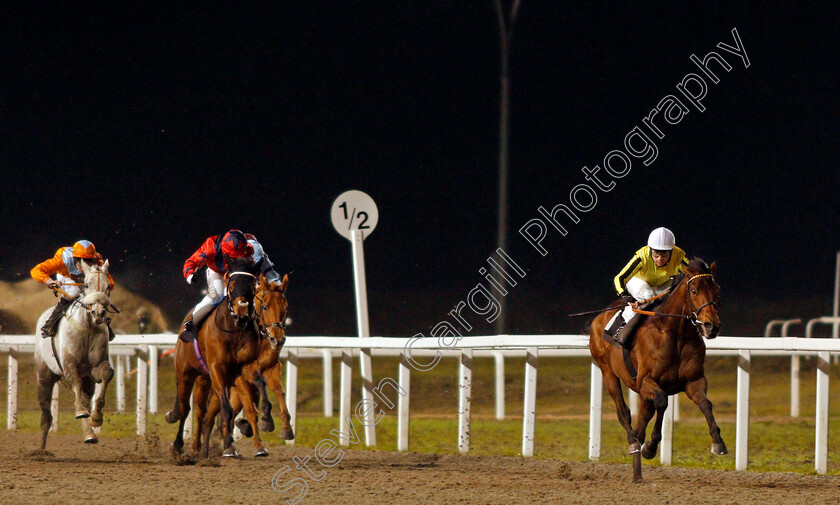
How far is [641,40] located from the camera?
2038 cm

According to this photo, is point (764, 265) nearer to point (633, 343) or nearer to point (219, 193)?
point (219, 193)

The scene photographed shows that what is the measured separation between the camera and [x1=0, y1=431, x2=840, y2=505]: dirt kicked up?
609cm

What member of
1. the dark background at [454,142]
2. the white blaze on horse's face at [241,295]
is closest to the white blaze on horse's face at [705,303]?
the white blaze on horse's face at [241,295]

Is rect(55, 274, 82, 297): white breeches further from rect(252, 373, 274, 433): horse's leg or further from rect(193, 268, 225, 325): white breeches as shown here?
rect(252, 373, 274, 433): horse's leg

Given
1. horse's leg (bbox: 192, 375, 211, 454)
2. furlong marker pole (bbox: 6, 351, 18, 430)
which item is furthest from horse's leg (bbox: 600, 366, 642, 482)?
furlong marker pole (bbox: 6, 351, 18, 430)

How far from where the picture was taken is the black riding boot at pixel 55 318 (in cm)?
906

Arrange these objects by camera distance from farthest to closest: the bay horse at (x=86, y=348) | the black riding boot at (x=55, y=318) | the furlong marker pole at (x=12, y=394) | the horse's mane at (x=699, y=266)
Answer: the furlong marker pole at (x=12, y=394) < the black riding boot at (x=55, y=318) < the bay horse at (x=86, y=348) < the horse's mane at (x=699, y=266)

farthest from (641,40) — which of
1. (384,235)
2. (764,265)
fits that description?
(384,235)

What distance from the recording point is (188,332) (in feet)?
27.8

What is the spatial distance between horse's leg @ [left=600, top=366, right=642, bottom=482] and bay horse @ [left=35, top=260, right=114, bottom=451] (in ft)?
13.9

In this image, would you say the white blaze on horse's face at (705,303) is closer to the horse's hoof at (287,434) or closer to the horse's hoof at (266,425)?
the horse's hoof at (287,434)

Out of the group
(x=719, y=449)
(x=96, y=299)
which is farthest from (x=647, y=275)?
(x=96, y=299)

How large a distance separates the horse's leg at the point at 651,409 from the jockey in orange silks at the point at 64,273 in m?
4.76

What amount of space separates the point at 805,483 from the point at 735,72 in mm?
14769
